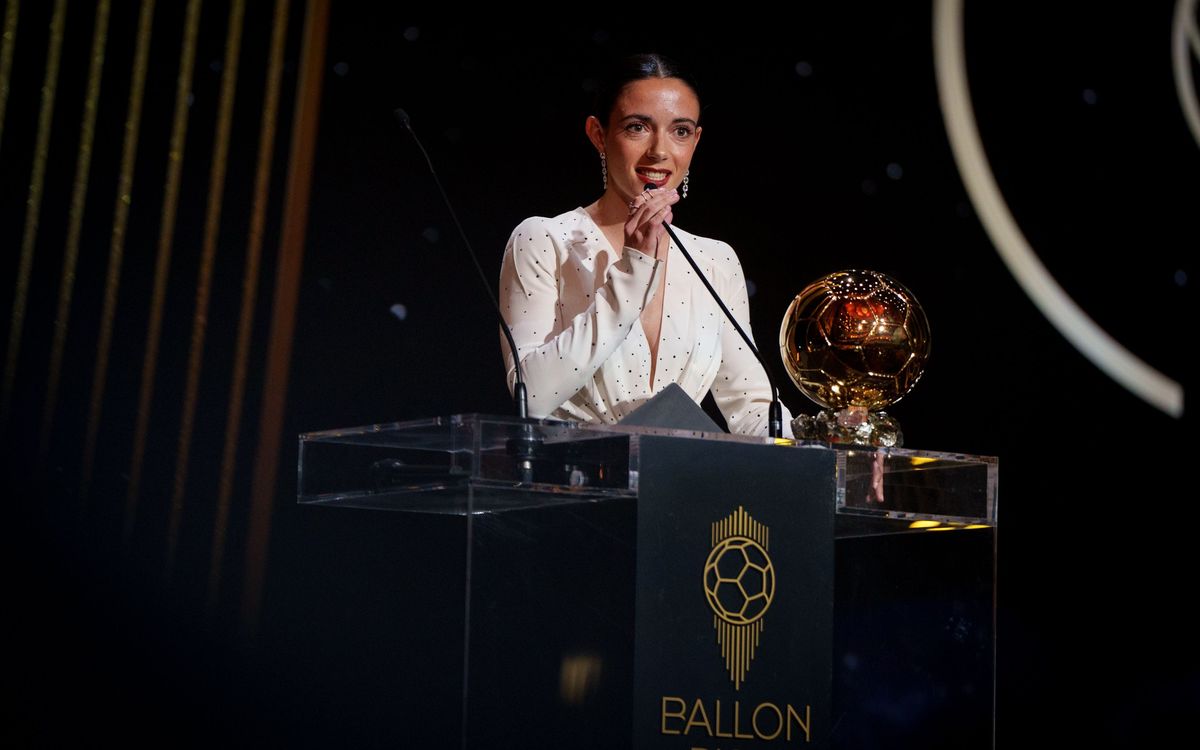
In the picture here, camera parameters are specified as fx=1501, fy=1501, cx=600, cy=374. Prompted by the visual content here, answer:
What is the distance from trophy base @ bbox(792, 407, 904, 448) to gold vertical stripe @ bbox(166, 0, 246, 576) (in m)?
1.68

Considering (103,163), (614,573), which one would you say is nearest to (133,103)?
(103,163)

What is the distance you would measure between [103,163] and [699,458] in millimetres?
2029

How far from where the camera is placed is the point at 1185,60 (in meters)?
3.53

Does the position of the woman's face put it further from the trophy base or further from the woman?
the trophy base

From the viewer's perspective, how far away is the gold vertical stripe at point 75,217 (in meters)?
3.13

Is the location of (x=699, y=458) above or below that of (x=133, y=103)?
below

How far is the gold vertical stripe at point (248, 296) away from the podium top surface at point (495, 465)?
5.43ft

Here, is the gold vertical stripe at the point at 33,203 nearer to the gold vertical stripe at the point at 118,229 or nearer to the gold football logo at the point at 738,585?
the gold vertical stripe at the point at 118,229

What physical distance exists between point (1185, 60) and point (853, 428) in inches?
79.2

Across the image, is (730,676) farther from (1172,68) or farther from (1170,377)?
(1172,68)

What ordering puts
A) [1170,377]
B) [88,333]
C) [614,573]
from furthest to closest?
[1170,377], [88,333], [614,573]

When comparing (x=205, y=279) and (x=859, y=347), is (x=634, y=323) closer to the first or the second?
(x=859, y=347)

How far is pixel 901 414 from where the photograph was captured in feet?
11.7

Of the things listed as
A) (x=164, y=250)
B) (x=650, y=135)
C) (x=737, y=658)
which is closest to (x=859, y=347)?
(x=737, y=658)
